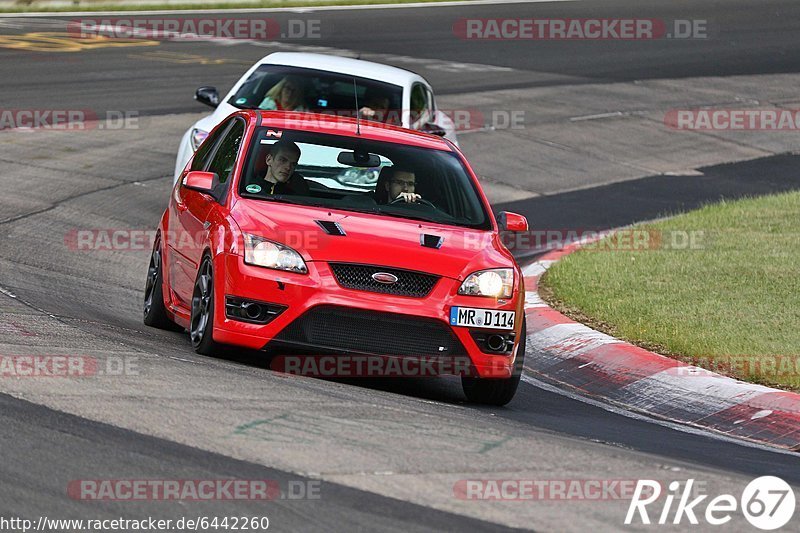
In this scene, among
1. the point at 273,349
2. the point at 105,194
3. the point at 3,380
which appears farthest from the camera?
the point at 105,194

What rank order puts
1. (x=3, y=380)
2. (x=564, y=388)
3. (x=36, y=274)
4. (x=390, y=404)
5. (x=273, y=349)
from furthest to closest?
1. (x=36, y=274)
2. (x=564, y=388)
3. (x=273, y=349)
4. (x=390, y=404)
5. (x=3, y=380)

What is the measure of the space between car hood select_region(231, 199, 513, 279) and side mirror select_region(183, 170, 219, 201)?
37 cm

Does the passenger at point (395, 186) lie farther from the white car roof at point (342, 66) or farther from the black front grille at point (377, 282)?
the white car roof at point (342, 66)

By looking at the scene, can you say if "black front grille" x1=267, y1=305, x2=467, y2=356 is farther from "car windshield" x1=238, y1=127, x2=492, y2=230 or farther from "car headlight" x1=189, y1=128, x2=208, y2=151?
"car headlight" x1=189, y1=128, x2=208, y2=151

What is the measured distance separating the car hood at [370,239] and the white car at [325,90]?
218 inches

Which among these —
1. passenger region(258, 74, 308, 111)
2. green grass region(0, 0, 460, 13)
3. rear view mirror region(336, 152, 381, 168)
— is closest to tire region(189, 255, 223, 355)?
rear view mirror region(336, 152, 381, 168)

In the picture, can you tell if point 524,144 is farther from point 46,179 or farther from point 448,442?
point 448,442

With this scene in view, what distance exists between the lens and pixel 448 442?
667 centimetres

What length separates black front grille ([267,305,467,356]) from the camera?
814 cm

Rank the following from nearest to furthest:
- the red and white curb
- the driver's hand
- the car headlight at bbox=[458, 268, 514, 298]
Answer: the car headlight at bbox=[458, 268, 514, 298] < the red and white curb < the driver's hand

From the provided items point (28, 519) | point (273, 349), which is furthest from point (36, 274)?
point (28, 519)

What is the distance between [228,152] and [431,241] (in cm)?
183

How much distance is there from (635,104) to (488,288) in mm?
16348

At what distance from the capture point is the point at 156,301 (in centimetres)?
995
